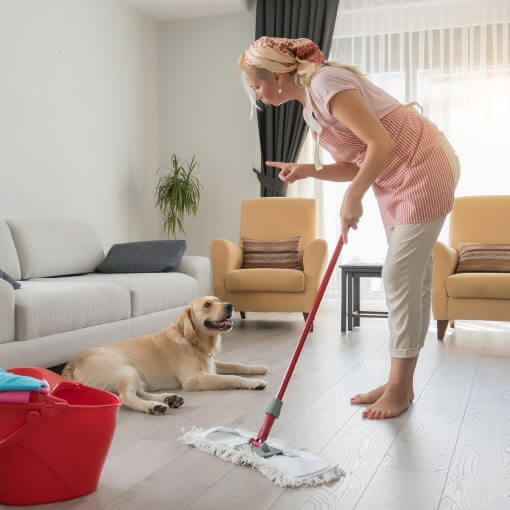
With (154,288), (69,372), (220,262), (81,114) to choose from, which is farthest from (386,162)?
(81,114)

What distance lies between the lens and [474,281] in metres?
4.17

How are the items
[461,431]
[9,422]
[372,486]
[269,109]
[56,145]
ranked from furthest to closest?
[269,109]
[56,145]
[461,431]
[372,486]
[9,422]

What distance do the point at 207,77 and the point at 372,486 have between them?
5.41 meters

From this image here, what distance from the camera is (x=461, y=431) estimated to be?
2211mm

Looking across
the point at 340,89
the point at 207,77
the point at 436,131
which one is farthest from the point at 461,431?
the point at 207,77

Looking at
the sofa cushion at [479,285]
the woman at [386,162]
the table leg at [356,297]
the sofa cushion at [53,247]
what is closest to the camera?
the woman at [386,162]

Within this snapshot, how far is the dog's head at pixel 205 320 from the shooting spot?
Answer: 2822 millimetres

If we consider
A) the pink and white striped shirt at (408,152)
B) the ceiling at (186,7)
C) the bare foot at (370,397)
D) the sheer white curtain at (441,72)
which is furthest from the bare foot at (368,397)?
the ceiling at (186,7)

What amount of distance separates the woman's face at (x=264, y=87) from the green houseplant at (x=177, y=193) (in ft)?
13.3

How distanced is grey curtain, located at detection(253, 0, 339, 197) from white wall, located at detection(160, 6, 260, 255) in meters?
0.19

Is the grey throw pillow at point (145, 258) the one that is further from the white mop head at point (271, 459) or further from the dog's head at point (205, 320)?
the white mop head at point (271, 459)

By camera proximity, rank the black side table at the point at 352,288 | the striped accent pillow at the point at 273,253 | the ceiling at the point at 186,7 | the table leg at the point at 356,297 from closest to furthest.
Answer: the black side table at the point at 352,288, the table leg at the point at 356,297, the striped accent pillow at the point at 273,253, the ceiling at the point at 186,7

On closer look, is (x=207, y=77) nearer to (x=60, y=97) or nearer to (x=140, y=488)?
(x=60, y=97)

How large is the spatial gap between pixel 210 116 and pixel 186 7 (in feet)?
3.25
